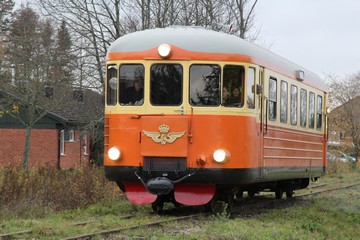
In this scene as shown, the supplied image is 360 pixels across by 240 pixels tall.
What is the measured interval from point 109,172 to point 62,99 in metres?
15.1

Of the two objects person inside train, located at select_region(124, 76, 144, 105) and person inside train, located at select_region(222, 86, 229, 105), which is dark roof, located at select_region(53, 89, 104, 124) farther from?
person inside train, located at select_region(222, 86, 229, 105)

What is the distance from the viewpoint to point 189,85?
1021cm

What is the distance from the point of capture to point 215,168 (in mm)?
9953

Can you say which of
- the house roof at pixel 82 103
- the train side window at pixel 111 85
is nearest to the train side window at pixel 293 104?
the train side window at pixel 111 85

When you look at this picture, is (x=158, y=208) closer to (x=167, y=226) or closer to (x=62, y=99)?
(x=167, y=226)

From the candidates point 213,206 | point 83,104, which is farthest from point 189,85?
point 83,104

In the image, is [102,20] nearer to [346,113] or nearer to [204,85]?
[204,85]

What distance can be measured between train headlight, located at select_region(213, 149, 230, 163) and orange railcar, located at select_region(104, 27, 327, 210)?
0.05ft

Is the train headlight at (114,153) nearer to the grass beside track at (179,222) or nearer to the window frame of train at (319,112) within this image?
the grass beside track at (179,222)

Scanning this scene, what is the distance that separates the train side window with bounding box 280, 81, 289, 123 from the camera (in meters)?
12.2

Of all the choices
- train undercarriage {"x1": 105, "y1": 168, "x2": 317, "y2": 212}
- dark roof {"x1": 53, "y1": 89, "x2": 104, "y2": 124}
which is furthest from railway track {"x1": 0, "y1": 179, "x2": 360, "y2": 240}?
dark roof {"x1": 53, "y1": 89, "x2": 104, "y2": 124}

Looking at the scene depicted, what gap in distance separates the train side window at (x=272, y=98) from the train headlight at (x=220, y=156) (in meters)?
1.88

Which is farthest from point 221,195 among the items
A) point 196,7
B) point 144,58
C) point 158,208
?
point 196,7

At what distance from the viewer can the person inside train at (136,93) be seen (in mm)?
10305
